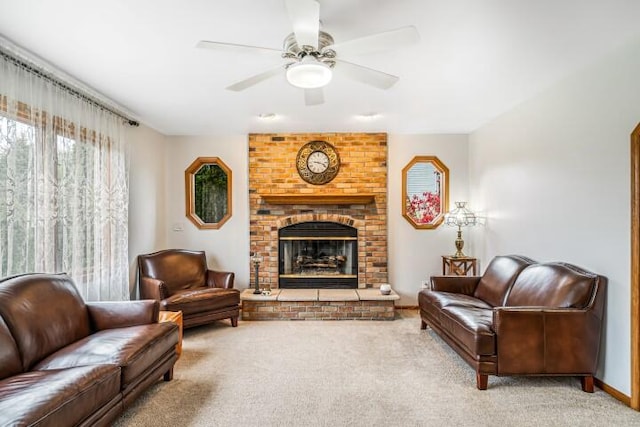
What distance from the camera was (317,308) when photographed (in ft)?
14.8

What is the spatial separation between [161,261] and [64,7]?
120 inches

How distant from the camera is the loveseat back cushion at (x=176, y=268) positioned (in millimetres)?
4359

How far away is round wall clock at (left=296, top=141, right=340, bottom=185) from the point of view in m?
5.04

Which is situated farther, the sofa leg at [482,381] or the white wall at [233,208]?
the white wall at [233,208]

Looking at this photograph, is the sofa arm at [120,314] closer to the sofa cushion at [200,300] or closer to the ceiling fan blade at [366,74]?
→ the sofa cushion at [200,300]

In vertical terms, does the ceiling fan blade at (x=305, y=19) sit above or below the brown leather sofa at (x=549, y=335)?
above

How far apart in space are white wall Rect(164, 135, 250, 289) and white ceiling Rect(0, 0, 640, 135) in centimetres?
117

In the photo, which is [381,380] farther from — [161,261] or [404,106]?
[161,261]

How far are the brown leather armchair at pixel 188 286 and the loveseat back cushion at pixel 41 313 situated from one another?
1170mm

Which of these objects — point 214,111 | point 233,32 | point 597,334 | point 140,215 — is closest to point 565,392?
point 597,334

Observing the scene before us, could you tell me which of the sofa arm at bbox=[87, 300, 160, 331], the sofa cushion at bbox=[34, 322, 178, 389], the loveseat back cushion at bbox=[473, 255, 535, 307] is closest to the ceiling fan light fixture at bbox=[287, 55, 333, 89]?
the sofa cushion at bbox=[34, 322, 178, 389]

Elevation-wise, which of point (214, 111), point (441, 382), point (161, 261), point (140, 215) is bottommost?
point (441, 382)

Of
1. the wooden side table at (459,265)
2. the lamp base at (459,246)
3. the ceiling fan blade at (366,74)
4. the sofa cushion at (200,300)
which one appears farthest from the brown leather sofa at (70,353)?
the lamp base at (459,246)

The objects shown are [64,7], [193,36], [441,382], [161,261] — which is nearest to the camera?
[64,7]
